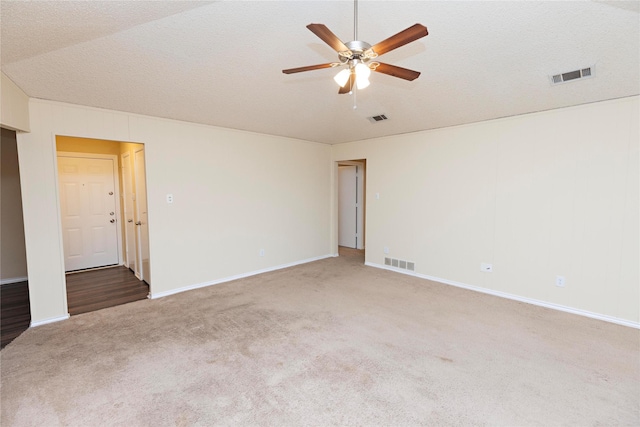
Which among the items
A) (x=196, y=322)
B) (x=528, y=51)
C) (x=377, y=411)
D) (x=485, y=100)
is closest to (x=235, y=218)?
(x=196, y=322)

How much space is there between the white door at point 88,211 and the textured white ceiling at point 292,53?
2573 mm

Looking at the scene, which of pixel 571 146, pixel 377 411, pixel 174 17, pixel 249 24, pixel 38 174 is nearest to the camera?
pixel 377 411

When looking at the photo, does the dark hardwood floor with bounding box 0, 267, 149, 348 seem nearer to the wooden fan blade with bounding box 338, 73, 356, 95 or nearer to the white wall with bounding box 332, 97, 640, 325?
the wooden fan blade with bounding box 338, 73, 356, 95

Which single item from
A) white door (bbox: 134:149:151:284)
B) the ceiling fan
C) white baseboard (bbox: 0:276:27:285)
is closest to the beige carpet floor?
white door (bbox: 134:149:151:284)

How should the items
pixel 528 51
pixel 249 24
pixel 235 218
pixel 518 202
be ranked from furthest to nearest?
pixel 235 218
pixel 518 202
pixel 528 51
pixel 249 24

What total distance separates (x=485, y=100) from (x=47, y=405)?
4.93 metres

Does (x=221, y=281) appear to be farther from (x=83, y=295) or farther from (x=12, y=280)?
(x=12, y=280)

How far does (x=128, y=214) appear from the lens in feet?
17.4

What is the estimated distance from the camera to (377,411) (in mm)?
1974

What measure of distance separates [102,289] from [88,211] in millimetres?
1852

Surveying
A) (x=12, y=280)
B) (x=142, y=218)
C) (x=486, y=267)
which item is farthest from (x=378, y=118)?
(x=12, y=280)

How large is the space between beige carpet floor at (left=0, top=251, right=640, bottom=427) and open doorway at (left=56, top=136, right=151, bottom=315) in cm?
136

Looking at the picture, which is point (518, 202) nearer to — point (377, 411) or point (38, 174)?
point (377, 411)

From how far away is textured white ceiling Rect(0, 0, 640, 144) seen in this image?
224 centimetres
